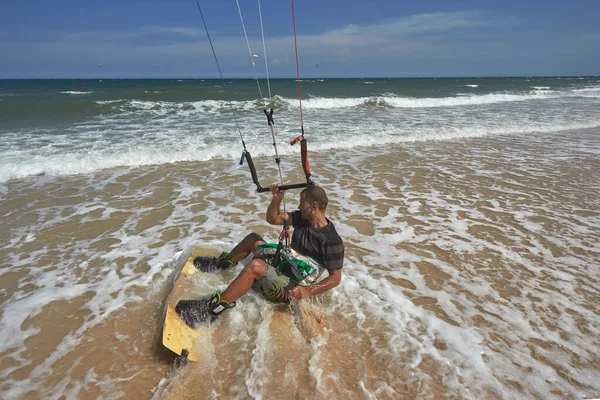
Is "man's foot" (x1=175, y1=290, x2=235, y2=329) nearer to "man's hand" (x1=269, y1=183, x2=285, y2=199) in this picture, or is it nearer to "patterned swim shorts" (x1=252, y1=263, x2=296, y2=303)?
"patterned swim shorts" (x1=252, y1=263, x2=296, y2=303)

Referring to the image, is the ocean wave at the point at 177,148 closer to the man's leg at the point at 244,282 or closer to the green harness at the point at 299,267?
the green harness at the point at 299,267

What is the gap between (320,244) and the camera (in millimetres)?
3398

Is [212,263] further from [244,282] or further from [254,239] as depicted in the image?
[244,282]

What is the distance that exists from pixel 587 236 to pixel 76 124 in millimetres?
17433

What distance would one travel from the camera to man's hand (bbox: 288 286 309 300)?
3.34 m

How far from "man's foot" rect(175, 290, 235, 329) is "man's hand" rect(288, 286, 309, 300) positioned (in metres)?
0.57

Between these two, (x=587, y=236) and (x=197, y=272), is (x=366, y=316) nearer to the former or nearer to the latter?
(x=197, y=272)

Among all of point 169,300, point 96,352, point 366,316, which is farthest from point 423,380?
point 96,352

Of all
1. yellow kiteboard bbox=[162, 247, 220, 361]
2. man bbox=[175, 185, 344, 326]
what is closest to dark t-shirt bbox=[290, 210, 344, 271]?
man bbox=[175, 185, 344, 326]

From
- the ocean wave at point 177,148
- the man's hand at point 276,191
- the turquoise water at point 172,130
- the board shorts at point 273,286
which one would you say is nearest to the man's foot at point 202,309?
the board shorts at point 273,286

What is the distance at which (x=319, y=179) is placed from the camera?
793 cm

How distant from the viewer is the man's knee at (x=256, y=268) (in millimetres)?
3237

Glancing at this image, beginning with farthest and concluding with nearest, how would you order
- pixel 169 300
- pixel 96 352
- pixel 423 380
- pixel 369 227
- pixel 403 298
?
1. pixel 369 227
2. pixel 403 298
3. pixel 169 300
4. pixel 96 352
5. pixel 423 380

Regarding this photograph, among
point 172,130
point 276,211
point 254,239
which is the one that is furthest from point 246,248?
point 172,130
